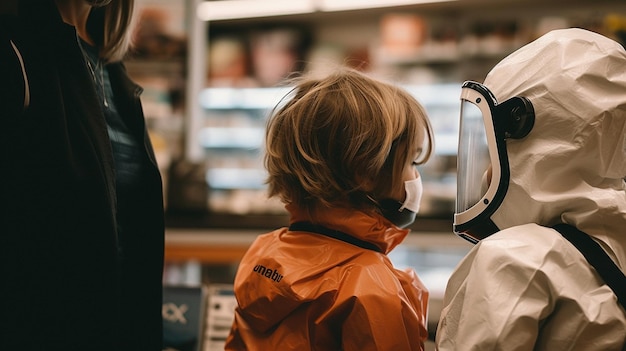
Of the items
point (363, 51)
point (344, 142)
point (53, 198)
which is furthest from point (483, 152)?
point (363, 51)

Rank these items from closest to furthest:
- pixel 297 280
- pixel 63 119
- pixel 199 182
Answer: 1. pixel 63 119
2. pixel 297 280
3. pixel 199 182

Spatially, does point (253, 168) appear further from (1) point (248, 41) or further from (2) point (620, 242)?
(2) point (620, 242)

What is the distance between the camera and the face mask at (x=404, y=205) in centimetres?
130

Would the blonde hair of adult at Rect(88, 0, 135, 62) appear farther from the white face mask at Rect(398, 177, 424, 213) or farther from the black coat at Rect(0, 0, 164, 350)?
the white face mask at Rect(398, 177, 424, 213)

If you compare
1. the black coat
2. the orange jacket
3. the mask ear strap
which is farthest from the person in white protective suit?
the black coat

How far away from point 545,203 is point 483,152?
8.5 inches

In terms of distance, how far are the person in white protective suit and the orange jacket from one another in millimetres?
111

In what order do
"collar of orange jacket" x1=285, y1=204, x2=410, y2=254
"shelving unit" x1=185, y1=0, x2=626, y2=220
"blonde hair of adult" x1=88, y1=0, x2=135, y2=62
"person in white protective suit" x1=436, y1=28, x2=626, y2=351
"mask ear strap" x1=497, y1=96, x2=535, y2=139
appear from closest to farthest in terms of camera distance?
"person in white protective suit" x1=436, y1=28, x2=626, y2=351, "mask ear strap" x1=497, y1=96, x2=535, y2=139, "collar of orange jacket" x1=285, y1=204, x2=410, y2=254, "blonde hair of adult" x1=88, y1=0, x2=135, y2=62, "shelving unit" x1=185, y1=0, x2=626, y2=220

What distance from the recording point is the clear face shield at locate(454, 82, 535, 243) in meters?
1.10

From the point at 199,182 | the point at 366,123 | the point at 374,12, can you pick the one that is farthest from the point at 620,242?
the point at 374,12

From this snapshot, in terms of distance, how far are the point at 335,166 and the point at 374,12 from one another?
4.01m

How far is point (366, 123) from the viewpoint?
126cm

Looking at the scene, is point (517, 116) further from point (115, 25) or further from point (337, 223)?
point (115, 25)

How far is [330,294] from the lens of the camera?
1.15m
